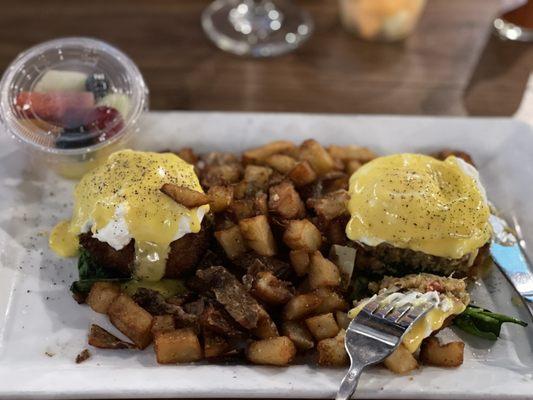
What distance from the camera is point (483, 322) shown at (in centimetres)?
238

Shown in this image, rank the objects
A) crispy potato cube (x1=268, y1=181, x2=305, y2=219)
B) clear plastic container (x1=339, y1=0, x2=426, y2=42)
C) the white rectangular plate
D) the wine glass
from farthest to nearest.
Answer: the wine glass → clear plastic container (x1=339, y1=0, x2=426, y2=42) → crispy potato cube (x1=268, y1=181, x2=305, y2=219) → the white rectangular plate

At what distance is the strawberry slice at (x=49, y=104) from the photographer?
9.09 ft

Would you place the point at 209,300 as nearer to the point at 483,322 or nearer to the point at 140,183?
the point at 140,183

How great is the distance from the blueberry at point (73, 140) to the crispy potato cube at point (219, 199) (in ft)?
1.87

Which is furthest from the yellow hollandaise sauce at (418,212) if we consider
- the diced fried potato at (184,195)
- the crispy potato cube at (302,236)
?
the diced fried potato at (184,195)

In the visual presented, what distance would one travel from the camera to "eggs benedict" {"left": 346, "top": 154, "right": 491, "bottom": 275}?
2426mm

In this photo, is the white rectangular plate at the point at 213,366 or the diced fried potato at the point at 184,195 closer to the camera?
the white rectangular plate at the point at 213,366

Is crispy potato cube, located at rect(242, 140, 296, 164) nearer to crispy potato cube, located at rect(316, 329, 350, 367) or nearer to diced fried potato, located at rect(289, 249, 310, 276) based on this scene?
diced fried potato, located at rect(289, 249, 310, 276)

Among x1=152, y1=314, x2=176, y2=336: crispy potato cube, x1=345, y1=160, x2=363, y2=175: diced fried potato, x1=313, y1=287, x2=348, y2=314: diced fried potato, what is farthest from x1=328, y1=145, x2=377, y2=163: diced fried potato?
x1=152, y1=314, x2=176, y2=336: crispy potato cube

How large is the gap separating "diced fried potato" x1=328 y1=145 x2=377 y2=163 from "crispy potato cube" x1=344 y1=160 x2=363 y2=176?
2cm

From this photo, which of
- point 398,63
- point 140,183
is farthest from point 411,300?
point 398,63

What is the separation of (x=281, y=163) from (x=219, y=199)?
0.37 meters

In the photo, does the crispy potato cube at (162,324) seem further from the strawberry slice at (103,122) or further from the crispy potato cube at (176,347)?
the strawberry slice at (103,122)

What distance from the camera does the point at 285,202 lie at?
255cm
